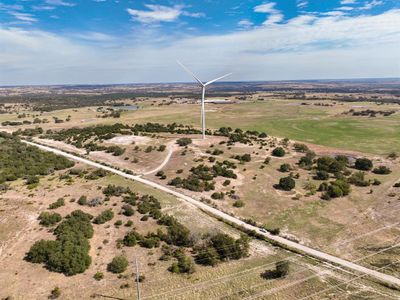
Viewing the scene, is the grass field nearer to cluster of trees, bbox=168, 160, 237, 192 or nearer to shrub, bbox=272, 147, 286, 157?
shrub, bbox=272, 147, 286, 157

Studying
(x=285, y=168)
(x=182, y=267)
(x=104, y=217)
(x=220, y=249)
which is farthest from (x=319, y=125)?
(x=182, y=267)

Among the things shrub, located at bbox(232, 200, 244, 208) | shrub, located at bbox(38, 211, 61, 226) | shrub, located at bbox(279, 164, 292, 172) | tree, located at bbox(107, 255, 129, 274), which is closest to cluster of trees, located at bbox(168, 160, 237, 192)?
shrub, located at bbox(232, 200, 244, 208)

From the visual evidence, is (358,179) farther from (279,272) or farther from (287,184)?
(279,272)

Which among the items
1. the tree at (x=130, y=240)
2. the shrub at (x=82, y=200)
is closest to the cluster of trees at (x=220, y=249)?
the tree at (x=130, y=240)

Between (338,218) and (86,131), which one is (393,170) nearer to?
(338,218)

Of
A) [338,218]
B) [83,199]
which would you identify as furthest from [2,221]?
[338,218]

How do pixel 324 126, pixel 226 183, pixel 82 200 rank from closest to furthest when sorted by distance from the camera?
1. pixel 82 200
2. pixel 226 183
3. pixel 324 126

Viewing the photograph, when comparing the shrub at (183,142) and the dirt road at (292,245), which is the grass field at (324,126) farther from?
the dirt road at (292,245)
